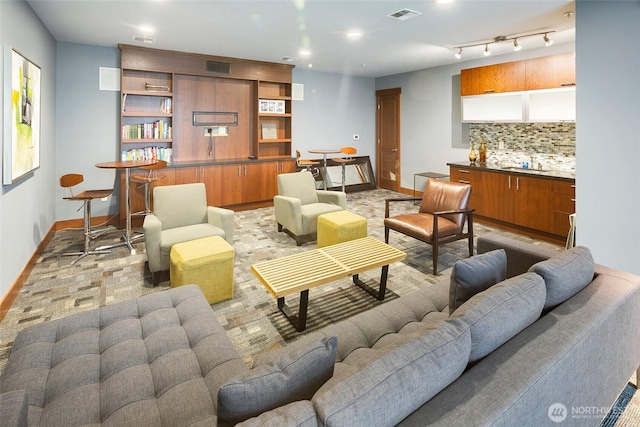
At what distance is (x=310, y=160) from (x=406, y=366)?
672cm

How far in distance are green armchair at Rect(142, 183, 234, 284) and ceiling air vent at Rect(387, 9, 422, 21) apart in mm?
2788

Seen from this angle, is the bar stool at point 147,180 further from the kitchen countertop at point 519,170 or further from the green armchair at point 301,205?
the kitchen countertop at point 519,170

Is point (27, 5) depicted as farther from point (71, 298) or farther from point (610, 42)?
point (610, 42)

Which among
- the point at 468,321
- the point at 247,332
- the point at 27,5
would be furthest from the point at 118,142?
the point at 468,321

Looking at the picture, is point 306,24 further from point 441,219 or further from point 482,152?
point 482,152

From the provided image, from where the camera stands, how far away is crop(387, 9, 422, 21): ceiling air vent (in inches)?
150

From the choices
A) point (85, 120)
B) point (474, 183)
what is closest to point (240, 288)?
point (85, 120)

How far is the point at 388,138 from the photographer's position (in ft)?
27.8

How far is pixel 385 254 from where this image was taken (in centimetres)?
314

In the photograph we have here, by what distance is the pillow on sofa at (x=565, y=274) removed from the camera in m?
1.62

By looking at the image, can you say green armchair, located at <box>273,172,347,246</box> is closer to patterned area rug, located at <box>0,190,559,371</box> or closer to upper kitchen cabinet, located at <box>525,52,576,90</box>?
patterned area rug, located at <box>0,190,559,371</box>

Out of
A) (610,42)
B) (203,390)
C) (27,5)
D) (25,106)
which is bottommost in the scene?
(203,390)

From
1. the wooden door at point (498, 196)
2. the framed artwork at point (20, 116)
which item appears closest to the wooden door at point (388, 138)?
the wooden door at point (498, 196)

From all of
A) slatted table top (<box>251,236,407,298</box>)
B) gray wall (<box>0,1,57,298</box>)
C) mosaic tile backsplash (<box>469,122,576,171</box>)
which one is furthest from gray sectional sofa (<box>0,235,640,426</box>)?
mosaic tile backsplash (<box>469,122,576,171</box>)
